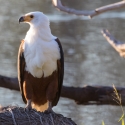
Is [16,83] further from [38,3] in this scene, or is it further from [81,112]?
[38,3]

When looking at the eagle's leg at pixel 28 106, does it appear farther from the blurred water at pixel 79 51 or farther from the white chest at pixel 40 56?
the blurred water at pixel 79 51

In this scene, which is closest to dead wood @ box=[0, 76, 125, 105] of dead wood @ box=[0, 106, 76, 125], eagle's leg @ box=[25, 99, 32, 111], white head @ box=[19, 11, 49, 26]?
eagle's leg @ box=[25, 99, 32, 111]

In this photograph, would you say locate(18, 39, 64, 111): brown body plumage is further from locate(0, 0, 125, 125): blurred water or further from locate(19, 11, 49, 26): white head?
locate(0, 0, 125, 125): blurred water

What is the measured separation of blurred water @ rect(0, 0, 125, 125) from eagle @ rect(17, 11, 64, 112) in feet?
11.8

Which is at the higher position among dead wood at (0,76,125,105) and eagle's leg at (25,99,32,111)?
eagle's leg at (25,99,32,111)

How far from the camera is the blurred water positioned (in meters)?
10.2

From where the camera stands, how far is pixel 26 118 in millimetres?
4906

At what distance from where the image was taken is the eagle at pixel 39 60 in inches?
213

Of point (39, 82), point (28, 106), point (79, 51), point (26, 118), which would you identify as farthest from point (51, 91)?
point (79, 51)

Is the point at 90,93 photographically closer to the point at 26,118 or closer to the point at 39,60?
the point at 39,60

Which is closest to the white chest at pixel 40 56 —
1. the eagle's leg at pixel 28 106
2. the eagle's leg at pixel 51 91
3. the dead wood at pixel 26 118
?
the eagle's leg at pixel 51 91

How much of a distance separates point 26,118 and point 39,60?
71 cm

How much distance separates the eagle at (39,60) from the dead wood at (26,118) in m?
0.31

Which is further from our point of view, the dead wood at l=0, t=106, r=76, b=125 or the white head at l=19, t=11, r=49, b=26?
the white head at l=19, t=11, r=49, b=26
